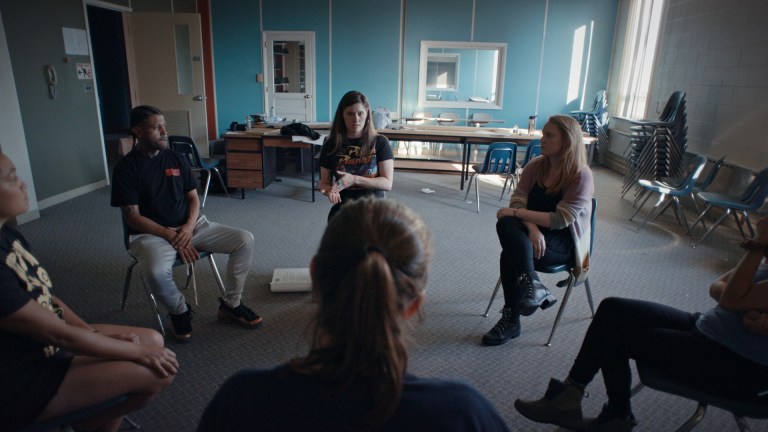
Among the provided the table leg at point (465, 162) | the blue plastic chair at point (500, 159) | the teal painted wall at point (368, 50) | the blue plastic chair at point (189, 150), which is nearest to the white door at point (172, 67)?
the teal painted wall at point (368, 50)

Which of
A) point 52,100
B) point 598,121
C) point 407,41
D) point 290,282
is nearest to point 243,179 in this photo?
point 52,100

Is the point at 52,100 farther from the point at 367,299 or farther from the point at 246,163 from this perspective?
the point at 367,299

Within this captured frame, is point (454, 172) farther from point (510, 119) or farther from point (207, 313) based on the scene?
point (207, 313)

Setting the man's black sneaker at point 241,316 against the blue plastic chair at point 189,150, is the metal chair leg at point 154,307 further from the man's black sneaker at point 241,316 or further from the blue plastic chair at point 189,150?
the blue plastic chair at point 189,150

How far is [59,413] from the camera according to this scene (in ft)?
3.98

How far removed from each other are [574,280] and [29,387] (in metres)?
2.13

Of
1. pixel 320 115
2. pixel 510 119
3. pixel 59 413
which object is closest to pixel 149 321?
pixel 59 413

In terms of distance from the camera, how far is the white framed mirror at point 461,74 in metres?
7.94

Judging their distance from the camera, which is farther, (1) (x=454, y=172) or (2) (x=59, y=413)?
(1) (x=454, y=172)

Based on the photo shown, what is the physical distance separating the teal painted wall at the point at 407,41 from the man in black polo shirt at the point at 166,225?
5.99 metres

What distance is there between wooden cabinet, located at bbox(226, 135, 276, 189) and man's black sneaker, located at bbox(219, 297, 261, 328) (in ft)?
9.28

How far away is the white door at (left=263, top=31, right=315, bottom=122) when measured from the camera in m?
8.02

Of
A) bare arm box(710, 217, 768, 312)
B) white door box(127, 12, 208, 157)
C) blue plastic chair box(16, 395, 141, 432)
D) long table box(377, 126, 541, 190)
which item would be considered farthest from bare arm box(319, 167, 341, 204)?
white door box(127, 12, 208, 157)

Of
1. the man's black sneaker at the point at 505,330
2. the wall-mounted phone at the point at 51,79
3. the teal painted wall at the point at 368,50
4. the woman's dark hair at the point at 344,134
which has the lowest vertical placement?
the man's black sneaker at the point at 505,330
